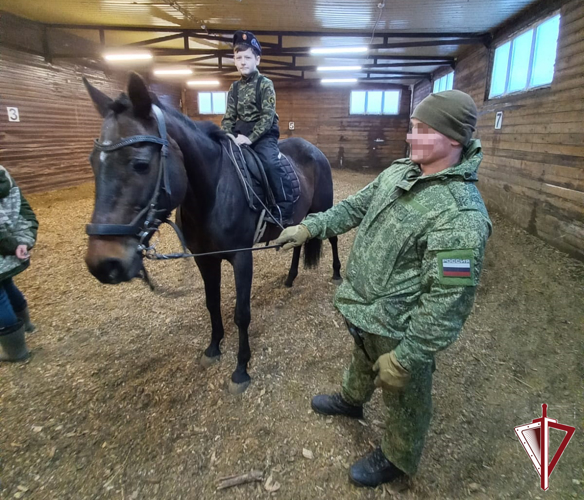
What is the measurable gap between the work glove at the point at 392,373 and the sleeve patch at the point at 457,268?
0.34 metres

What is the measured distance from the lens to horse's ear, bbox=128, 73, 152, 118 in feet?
4.45

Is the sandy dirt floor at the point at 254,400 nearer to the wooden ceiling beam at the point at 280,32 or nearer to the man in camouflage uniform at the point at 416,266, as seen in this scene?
the man in camouflage uniform at the point at 416,266

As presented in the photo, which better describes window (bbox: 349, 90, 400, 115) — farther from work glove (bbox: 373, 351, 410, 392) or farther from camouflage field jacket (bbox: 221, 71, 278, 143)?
work glove (bbox: 373, 351, 410, 392)

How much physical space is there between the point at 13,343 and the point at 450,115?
2967mm

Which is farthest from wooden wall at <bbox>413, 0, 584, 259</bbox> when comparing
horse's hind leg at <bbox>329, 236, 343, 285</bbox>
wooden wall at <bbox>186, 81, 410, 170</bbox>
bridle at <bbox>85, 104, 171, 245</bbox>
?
wooden wall at <bbox>186, 81, 410, 170</bbox>

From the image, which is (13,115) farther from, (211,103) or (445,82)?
(445,82)

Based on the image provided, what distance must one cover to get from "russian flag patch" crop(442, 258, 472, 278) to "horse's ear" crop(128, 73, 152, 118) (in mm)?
1359

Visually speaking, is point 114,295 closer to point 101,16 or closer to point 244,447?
point 244,447

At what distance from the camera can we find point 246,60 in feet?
8.02

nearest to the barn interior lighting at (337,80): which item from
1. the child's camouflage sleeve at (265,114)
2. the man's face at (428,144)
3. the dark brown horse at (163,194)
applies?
the child's camouflage sleeve at (265,114)

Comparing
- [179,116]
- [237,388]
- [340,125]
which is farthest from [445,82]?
[237,388]

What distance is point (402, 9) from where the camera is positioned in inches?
241

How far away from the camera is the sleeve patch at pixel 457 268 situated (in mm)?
1070

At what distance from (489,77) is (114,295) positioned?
26.8ft
